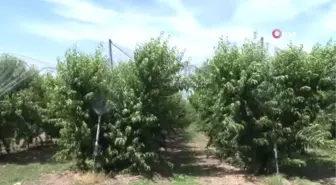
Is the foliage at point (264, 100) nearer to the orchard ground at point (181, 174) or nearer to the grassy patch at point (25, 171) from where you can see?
the orchard ground at point (181, 174)

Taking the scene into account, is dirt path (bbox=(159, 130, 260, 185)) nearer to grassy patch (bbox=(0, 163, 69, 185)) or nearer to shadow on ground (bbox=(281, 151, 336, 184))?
shadow on ground (bbox=(281, 151, 336, 184))

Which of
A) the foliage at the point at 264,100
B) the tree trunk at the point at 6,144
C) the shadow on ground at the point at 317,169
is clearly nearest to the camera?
the foliage at the point at 264,100

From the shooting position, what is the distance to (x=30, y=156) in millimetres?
17703

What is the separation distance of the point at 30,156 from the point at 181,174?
23.2 feet

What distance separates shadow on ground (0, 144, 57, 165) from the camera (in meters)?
16.6

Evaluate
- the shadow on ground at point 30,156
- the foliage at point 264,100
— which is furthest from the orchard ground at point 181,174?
the foliage at point 264,100

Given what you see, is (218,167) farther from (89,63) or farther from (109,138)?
(89,63)

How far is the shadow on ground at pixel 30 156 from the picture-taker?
16592 mm

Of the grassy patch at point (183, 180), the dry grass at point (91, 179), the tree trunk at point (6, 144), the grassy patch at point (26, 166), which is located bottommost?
the grassy patch at point (183, 180)

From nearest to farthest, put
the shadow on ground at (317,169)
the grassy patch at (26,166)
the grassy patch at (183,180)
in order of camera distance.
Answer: the grassy patch at (183,180) < the shadow on ground at (317,169) < the grassy patch at (26,166)

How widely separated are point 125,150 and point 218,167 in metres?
3.50

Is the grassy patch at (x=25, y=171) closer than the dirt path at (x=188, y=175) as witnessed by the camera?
No

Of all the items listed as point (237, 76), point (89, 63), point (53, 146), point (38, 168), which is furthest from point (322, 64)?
point (53, 146)

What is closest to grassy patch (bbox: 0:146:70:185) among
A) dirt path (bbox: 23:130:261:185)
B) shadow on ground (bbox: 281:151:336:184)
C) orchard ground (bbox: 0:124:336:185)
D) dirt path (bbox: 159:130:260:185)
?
orchard ground (bbox: 0:124:336:185)
